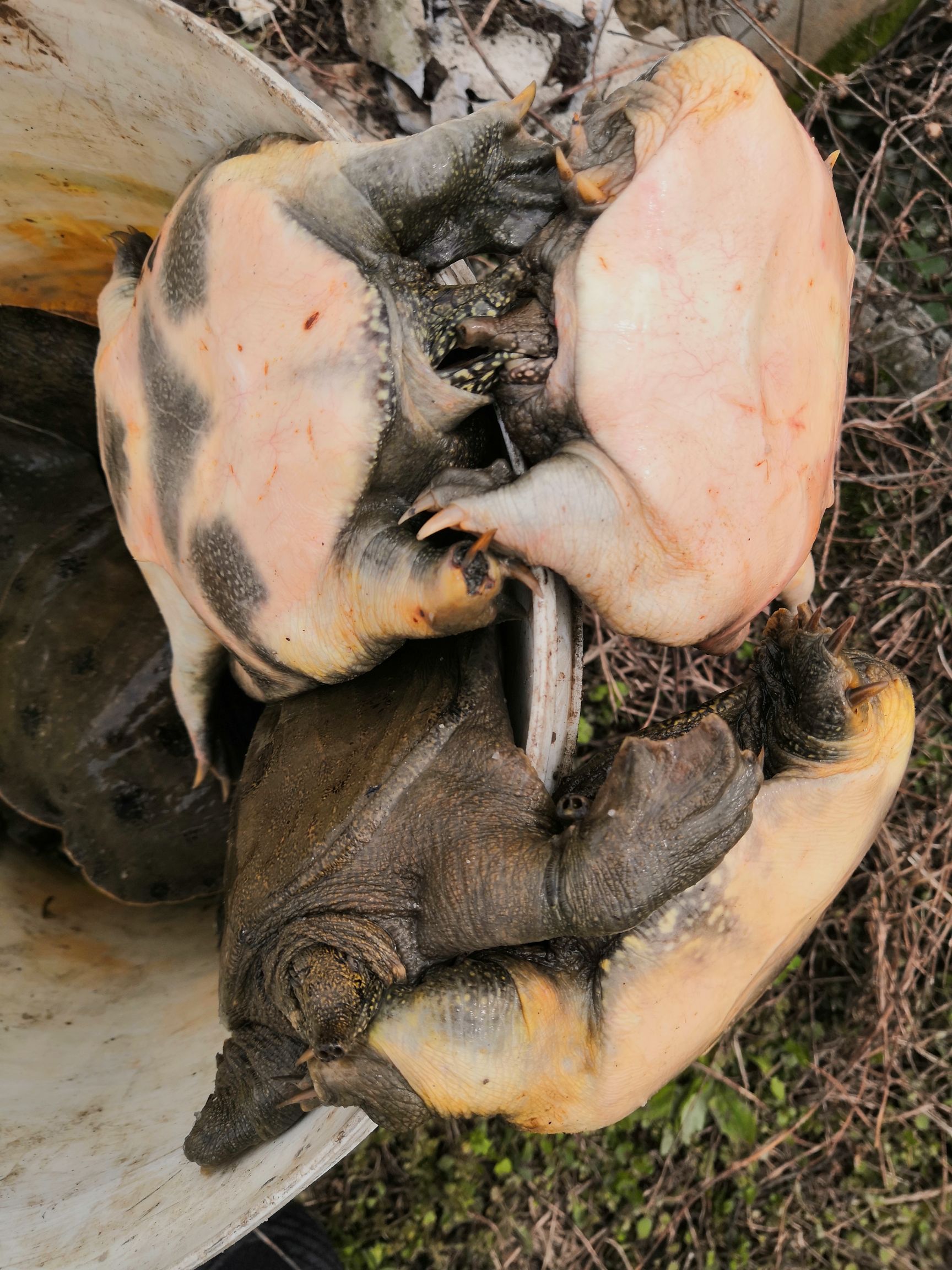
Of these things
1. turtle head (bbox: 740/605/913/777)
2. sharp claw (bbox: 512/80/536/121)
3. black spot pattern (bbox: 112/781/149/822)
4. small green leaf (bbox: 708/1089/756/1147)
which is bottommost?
small green leaf (bbox: 708/1089/756/1147)

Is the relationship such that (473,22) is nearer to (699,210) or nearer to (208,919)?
(699,210)

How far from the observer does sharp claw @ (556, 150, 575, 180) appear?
1457 mm

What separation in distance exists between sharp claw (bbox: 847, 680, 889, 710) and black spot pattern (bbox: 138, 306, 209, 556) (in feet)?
3.93

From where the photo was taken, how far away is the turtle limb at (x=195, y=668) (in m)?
1.98

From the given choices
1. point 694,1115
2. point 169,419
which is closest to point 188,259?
point 169,419

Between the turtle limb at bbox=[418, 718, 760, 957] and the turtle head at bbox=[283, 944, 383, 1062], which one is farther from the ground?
the turtle limb at bbox=[418, 718, 760, 957]

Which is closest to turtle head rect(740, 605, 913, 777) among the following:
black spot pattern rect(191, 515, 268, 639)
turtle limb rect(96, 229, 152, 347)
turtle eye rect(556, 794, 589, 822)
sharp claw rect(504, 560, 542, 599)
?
turtle eye rect(556, 794, 589, 822)

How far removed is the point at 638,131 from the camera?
1.42 meters

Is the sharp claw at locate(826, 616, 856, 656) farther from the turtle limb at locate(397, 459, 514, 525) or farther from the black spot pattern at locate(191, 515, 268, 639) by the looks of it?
the black spot pattern at locate(191, 515, 268, 639)

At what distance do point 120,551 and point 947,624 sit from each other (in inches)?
94.0

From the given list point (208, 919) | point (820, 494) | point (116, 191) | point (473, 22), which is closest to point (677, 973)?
point (820, 494)

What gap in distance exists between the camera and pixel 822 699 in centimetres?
163

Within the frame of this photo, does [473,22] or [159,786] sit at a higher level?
[473,22]

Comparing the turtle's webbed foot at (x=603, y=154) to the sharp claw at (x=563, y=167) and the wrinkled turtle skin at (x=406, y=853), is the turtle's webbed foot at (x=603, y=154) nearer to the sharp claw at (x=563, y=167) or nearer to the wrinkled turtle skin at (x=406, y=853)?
the sharp claw at (x=563, y=167)
